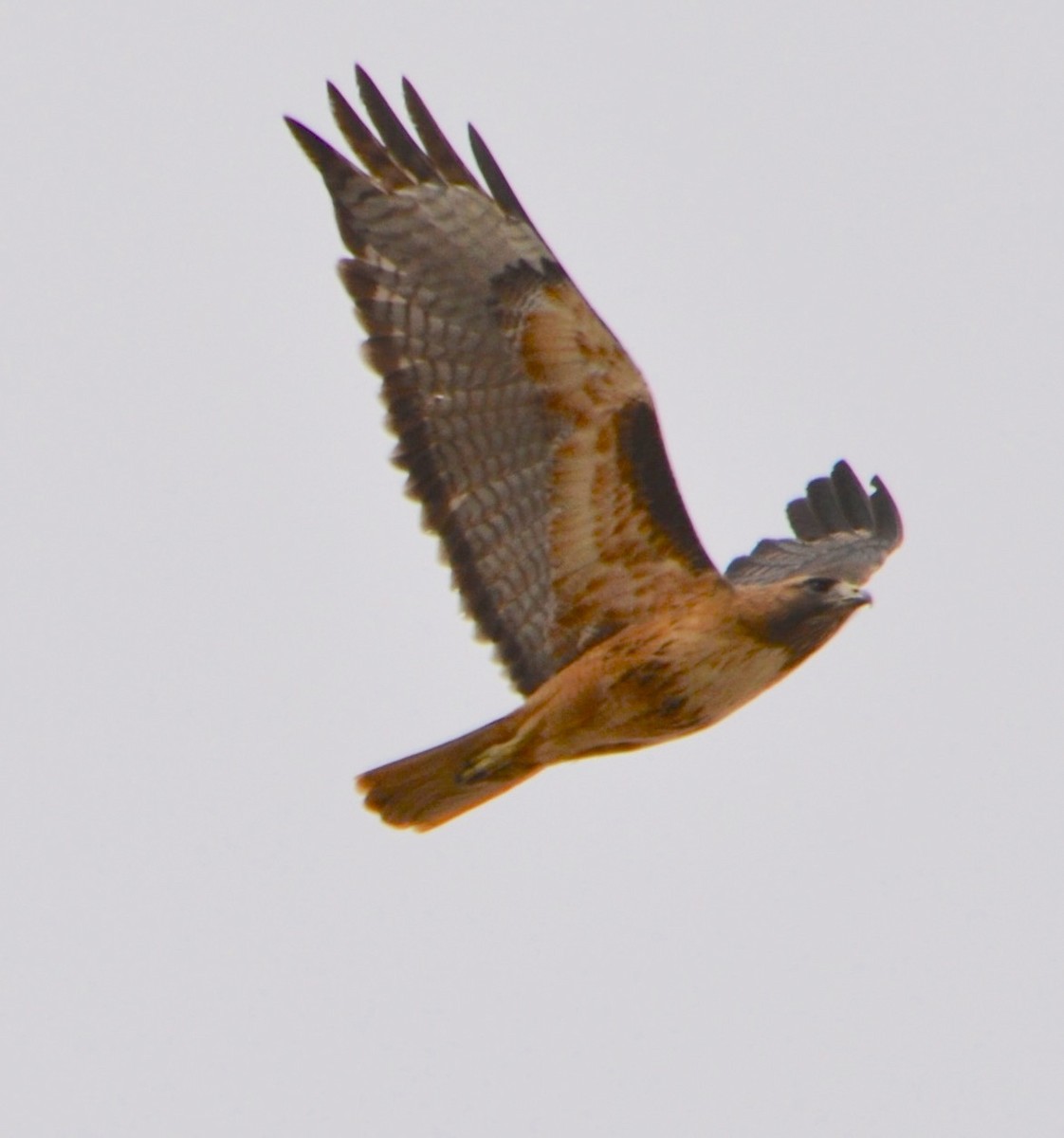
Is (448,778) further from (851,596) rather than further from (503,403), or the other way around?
(851,596)

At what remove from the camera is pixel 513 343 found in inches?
349

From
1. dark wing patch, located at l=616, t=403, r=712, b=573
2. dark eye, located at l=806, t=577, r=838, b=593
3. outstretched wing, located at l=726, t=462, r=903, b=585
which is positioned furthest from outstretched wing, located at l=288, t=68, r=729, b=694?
outstretched wing, located at l=726, t=462, r=903, b=585

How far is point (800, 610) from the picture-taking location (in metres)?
9.02

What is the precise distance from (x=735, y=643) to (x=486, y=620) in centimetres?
99

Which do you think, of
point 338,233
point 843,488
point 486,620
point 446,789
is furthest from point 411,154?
point 843,488

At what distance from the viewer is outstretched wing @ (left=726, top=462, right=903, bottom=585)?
10.8 m

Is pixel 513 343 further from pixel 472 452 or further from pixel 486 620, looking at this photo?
pixel 486 620

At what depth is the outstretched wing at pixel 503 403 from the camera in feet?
28.8

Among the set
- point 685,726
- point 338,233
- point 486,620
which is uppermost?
point 338,233

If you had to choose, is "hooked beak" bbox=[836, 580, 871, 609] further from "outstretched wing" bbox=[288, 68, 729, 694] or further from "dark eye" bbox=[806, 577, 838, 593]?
"outstretched wing" bbox=[288, 68, 729, 694]

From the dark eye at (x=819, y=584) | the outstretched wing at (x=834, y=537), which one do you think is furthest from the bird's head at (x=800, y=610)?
the outstretched wing at (x=834, y=537)

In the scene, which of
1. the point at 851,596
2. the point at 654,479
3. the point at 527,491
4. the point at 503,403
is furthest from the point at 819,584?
the point at 503,403

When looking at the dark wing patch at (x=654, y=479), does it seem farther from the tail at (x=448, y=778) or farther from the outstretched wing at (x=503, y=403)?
the tail at (x=448, y=778)

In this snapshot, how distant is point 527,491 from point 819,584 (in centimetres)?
113
